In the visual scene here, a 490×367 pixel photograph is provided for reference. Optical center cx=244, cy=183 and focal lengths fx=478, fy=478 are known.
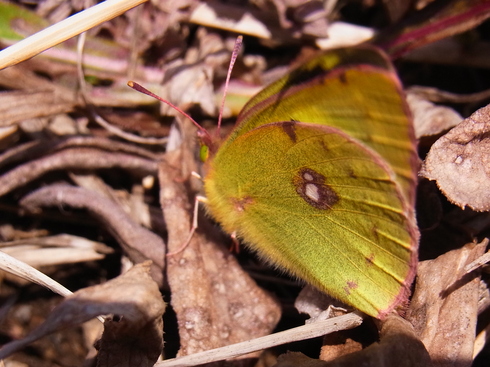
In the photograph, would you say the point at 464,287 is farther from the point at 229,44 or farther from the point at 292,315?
the point at 229,44

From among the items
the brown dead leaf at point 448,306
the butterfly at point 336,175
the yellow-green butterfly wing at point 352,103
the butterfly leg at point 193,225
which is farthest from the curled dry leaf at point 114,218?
the brown dead leaf at point 448,306

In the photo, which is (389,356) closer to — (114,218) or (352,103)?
(352,103)

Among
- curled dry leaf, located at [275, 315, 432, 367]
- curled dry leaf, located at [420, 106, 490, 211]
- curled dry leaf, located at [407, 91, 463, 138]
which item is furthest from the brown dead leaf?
curled dry leaf, located at [407, 91, 463, 138]

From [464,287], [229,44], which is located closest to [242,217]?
[464,287]

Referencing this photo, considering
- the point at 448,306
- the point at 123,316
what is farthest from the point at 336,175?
the point at 123,316

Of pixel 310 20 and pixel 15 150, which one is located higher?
pixel 310 20

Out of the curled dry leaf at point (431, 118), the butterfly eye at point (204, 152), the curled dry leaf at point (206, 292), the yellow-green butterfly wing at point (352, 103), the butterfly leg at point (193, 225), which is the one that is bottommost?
the curled dry leaf at point (206, 292)

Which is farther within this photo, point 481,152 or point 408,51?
point 408,51

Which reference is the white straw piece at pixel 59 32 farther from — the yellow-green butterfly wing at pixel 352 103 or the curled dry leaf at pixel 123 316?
the curled dry leaf at pixel 123 316
